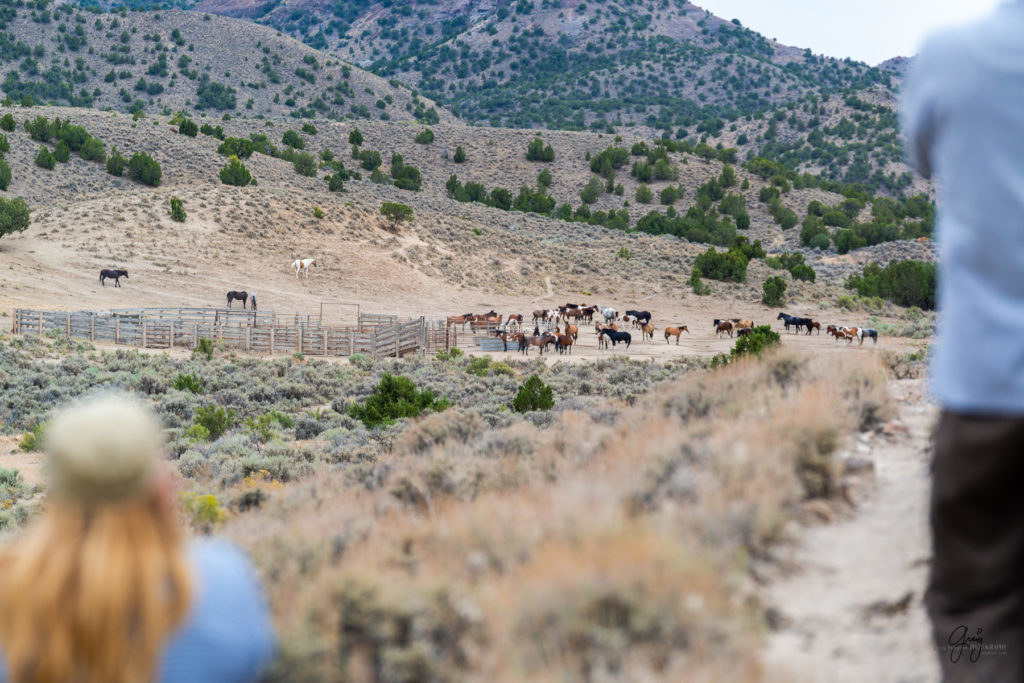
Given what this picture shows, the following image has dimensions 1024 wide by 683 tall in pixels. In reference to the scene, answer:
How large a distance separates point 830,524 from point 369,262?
49.1 meters

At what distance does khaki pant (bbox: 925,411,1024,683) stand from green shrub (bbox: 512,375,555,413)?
1521 cm

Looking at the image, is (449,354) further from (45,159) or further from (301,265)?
(45,159)

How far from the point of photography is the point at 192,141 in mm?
71188

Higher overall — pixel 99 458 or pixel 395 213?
pixel 395 213

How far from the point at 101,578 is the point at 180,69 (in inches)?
5095

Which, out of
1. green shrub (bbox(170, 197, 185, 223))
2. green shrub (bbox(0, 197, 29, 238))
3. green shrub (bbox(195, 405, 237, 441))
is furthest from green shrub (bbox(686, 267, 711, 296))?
green shrub (bbox(0, 197, 29, 238))

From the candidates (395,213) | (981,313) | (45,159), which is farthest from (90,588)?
(45,159)

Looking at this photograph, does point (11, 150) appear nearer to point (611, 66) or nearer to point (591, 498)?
point (591, 498)

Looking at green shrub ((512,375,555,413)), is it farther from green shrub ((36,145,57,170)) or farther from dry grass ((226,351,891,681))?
green shrub ((36,145,57,170))

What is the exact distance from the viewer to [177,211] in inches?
2007

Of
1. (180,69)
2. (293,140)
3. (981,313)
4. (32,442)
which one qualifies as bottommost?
(32,442)

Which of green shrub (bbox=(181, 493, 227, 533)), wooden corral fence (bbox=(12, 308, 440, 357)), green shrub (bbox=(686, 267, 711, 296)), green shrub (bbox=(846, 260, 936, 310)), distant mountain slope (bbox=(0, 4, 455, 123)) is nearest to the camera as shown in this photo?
green shrub (bbox=(181, 493, 227, 533))

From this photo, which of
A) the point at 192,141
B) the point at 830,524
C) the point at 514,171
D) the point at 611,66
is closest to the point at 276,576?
the point at 830,524

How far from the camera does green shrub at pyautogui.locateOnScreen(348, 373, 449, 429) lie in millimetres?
16922
